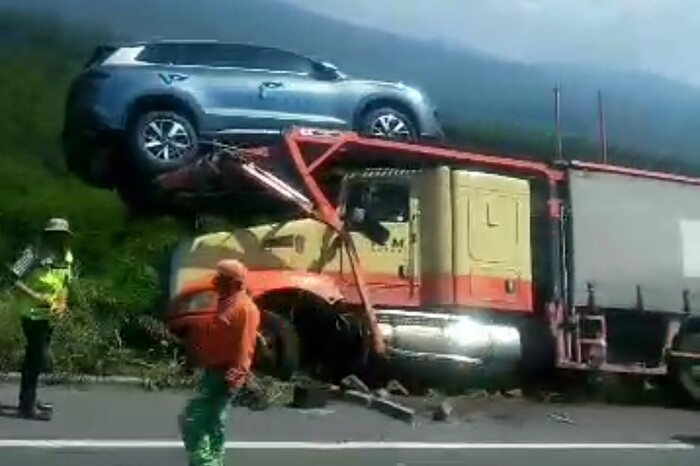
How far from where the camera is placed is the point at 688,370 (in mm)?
17906

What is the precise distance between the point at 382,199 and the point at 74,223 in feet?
12.7

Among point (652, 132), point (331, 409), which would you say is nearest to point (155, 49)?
point (331, 409)

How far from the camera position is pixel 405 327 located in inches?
651

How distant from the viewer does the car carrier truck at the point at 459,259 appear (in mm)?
16203

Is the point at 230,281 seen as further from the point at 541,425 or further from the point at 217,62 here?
the point at 217,62

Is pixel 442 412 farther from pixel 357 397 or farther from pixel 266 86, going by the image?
pixel 266 86

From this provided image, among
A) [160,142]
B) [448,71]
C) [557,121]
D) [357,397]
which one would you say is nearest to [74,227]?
[160,142]

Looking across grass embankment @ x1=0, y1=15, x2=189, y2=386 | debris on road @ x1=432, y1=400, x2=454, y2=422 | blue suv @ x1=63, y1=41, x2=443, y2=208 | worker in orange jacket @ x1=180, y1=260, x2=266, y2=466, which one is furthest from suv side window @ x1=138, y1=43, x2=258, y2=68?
worker in orange jacket @ x1=180, y1=260, x2=266, y2=466

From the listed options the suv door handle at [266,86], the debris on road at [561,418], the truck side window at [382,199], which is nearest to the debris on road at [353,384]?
the truck side window at [382,199]

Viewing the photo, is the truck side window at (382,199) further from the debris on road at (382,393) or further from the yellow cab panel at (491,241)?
the debris on road at (382,393)

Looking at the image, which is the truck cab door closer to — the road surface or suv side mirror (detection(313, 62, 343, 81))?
the road surface

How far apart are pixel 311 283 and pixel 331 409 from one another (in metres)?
1.48

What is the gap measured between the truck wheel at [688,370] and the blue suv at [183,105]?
4203mm

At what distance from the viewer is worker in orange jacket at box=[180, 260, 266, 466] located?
9.86 m
